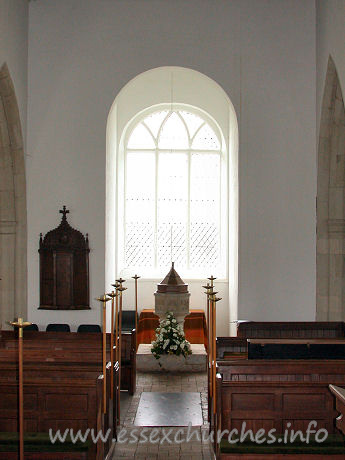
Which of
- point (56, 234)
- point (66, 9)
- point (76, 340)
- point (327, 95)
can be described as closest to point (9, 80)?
point (66, 9)

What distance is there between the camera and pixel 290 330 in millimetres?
10336

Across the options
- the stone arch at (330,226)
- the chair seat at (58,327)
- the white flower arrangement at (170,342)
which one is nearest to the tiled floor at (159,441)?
the white flower arrangement at (170,342)

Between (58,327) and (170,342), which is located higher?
(58,327)

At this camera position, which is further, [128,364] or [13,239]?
[13,239]

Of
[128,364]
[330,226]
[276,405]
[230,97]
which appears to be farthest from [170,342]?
[276,405]

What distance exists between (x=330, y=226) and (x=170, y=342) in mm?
3505

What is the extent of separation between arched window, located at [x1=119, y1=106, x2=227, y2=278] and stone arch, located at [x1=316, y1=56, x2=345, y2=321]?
13.2ft

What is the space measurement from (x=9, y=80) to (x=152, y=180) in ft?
17.8

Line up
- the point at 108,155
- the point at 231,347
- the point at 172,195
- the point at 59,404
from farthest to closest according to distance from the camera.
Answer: the point at 172,195, the point at 108,155, the point at 231,347, the point at 59,404

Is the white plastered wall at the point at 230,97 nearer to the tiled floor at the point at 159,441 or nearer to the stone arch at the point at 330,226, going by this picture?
the stone arch at the point at 330,226

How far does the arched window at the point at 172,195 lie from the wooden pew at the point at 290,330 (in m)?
4.83

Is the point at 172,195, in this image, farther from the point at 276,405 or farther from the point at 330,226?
the point at 276,405

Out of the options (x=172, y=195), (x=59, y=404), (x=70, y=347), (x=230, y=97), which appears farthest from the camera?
(x=172, y=195)

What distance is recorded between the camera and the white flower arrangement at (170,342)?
11.3m
